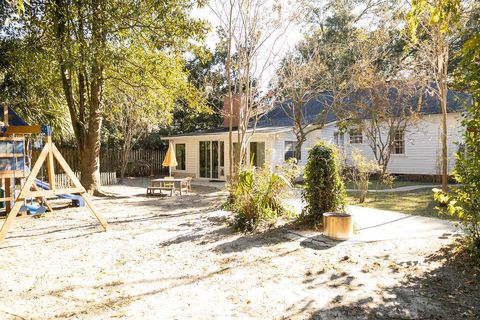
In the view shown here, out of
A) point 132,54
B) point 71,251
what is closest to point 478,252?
point 71,251

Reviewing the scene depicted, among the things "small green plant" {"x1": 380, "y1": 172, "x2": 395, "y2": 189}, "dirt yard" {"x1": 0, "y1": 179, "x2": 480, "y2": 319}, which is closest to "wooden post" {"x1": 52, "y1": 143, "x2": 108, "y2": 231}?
"dirt yard" {"x1": 0, "y1": 179, "x2": 480, "y2": 319}

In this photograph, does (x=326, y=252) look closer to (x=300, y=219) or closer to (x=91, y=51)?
(x=300, y=219)

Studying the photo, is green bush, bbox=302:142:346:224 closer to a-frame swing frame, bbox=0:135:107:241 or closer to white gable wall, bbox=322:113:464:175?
a-frame swing frame, bbox=0:135:107:241

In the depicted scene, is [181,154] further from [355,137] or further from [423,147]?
[423,147]

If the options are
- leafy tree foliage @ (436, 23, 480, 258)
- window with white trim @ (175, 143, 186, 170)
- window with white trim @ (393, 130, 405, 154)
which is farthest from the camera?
window with white trim @ (175, 143, 186, 170)

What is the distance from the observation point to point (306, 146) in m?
20.4

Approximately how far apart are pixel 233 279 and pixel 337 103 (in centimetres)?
1656

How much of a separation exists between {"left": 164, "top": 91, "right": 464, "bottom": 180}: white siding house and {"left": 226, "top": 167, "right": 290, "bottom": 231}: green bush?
877cm

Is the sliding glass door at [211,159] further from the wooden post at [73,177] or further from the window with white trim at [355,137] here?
the wooden post at [73,177]

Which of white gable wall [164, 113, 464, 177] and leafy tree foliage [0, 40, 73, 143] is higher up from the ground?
leafy tree foliage [0, 40, 73, 143]

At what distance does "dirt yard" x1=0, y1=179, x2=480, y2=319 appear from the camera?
3713 millimetres

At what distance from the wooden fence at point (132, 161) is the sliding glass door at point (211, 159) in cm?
523

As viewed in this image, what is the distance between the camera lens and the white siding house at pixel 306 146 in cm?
1792

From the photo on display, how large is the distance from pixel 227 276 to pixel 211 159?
16222 mm
